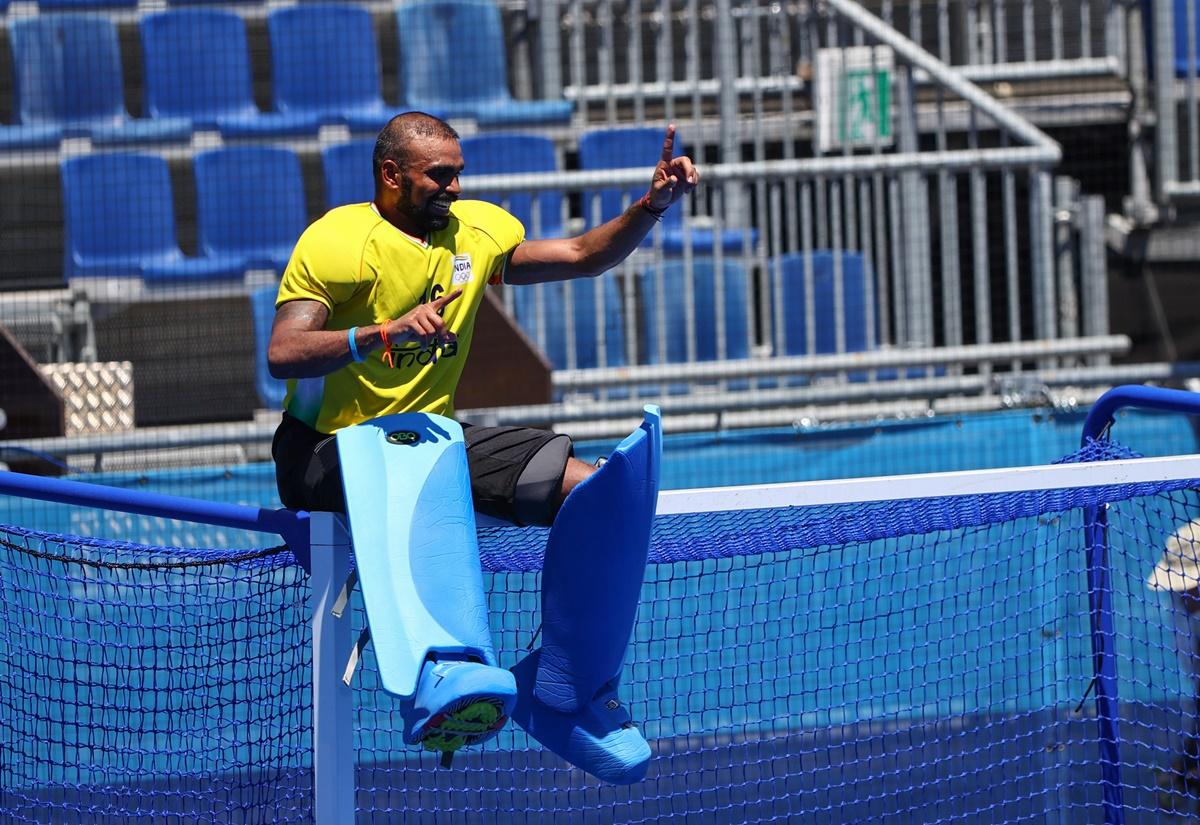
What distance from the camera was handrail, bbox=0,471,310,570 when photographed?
3670 millimetres

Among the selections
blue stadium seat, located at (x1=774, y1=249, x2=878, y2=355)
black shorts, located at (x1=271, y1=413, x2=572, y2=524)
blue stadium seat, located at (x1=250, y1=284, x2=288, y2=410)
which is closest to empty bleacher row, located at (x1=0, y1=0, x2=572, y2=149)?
blue stadium seat, located at (x1=250, y1=284, x2=288, y2=410)

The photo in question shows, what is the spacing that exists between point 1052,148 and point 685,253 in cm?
Result: 199

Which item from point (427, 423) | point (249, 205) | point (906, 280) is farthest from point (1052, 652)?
point (249, 205)

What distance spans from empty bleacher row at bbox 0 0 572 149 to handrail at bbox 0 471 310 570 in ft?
20.2

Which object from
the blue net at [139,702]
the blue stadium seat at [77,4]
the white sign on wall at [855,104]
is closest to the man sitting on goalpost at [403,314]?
the blue net at [139,702]

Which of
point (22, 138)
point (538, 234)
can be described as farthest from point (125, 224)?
point (538, 234)

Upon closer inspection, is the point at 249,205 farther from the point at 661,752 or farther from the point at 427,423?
the point at 427,423

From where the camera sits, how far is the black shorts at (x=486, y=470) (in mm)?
3715

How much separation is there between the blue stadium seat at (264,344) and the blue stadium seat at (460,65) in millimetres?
2330

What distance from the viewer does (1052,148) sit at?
8078 millimetres

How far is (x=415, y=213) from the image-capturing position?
3938 millimetres

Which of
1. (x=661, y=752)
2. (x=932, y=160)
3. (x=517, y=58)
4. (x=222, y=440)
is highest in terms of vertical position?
(x=517, y=58)

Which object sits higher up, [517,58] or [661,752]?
[517,58]

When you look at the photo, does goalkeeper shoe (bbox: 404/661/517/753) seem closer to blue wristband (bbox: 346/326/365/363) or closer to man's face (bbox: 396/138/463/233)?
blue wristband (bbox: 346/326/365/363)
